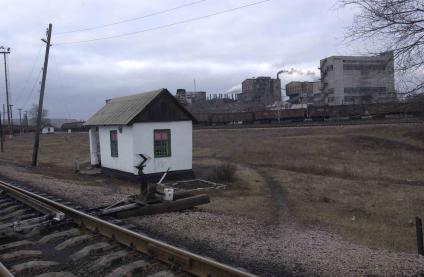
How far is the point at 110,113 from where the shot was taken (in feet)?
81.7

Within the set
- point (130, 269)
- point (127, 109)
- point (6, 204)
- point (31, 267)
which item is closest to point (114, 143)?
point (127, 109)

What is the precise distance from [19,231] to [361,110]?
53942 millimetres

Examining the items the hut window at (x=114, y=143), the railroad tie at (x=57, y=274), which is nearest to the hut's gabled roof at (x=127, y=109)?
the hut window at (x=114, y=143)

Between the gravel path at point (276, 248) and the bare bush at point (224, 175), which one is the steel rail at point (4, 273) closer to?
the gravel path at point (276, 248)

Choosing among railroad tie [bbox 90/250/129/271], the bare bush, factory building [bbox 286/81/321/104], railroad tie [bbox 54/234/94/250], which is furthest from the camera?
factory building [bbox 286/81/321/104]

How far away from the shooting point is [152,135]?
21.5 meters

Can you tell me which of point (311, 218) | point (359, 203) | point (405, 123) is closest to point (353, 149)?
point (405, 123)

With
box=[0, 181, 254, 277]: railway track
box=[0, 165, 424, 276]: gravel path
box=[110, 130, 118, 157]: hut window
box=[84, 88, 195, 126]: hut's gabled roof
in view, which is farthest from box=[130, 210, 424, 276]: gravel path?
box=[110, 130, 118, 157]: hut window

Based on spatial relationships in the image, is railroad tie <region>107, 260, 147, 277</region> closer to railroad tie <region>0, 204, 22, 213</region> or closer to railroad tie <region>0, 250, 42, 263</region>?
railroad tie <region>0, 250, 42, 263</region>

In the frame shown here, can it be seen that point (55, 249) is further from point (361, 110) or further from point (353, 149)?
point (361, 110)

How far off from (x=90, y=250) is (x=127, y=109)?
1605cm

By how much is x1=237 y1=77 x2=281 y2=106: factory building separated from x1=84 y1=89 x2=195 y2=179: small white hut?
329 feet

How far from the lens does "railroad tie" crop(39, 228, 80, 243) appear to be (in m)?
8.36

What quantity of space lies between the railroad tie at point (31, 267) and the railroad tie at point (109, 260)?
686mm
